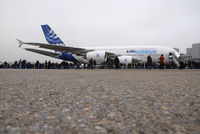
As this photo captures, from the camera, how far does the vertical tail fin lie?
17.7m

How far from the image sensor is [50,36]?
18062mm

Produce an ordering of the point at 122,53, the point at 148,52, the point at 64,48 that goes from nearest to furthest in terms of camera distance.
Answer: the point at 148,52 → the point at 64,48 → the point at 122,53

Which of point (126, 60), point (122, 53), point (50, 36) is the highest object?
point (50, 36)

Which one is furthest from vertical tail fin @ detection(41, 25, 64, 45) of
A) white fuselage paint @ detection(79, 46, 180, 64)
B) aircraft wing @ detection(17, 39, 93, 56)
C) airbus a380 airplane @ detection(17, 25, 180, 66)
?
white fuselage paint @ detection(79, 46, 180, 64)

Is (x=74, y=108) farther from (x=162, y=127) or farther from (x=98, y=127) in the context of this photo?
(x=162, y=127)

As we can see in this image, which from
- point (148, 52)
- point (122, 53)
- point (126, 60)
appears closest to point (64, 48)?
point (122, 53)

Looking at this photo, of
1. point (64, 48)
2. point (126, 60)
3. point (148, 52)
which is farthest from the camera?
point (64, 48)

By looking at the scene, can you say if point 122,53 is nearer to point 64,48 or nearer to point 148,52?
point 148,52

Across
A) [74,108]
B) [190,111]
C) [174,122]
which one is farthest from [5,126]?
[190,111]

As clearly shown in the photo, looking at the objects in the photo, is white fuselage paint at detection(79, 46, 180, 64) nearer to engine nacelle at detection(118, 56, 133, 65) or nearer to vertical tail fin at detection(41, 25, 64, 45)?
engine nacelle at detection(118, 56, 133, 65)

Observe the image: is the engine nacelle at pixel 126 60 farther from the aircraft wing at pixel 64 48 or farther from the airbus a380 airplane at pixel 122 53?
the aircraft wing at pixel 64 48

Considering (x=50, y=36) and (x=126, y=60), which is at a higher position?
(x=50, y=36)

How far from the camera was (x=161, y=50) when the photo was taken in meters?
14.4

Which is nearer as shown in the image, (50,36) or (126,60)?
(126,60)
